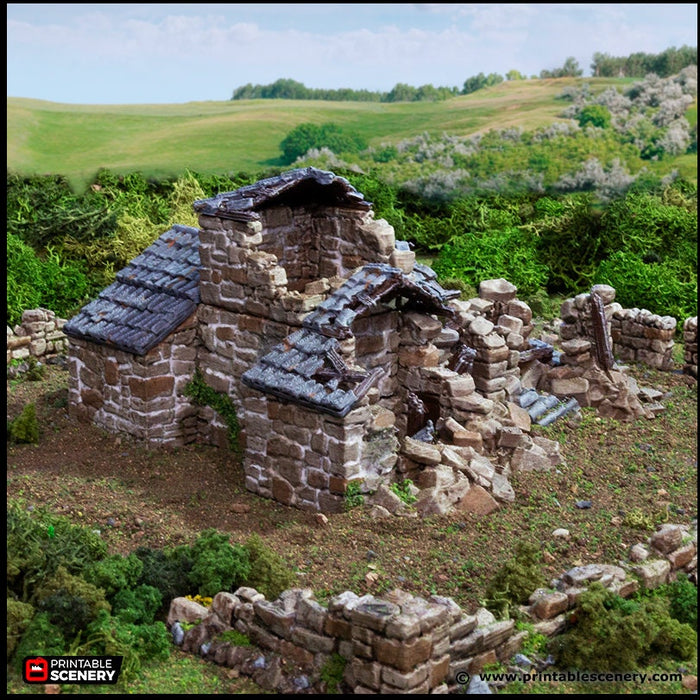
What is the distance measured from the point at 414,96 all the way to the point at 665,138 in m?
10.1

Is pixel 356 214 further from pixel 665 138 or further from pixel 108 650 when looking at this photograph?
pixel 665 138

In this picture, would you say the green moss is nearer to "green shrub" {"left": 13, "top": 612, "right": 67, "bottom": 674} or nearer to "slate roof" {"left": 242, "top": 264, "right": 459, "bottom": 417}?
"slate roof" {"left": 242, "top": 264, "right": 459, "bottom": 417}

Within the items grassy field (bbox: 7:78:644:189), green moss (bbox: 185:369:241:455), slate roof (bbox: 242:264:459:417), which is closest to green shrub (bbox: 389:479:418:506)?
slate roof (bbox: 242:264:459:417)

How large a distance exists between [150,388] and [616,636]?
24.0 ft

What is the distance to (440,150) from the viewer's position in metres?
33.1

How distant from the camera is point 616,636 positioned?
411 inches

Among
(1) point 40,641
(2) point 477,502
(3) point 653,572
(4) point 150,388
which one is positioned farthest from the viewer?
(4) point 150,388

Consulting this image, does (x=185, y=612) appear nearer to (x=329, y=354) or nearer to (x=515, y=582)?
(x=515, y=582)

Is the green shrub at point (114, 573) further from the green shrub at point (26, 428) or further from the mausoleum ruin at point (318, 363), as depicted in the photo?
the green shrub at point (26, 428)

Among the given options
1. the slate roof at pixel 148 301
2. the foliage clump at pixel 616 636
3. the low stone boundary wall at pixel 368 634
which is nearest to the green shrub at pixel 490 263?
the slate roof at pixel 148 301

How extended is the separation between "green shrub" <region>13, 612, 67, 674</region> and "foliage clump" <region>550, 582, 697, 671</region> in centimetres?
449

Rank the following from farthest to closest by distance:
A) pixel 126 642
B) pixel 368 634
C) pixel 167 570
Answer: pixel 167 570 → pixel 126 642 → pixel 368 634

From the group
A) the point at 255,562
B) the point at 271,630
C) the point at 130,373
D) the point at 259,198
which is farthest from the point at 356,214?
the point at 271,630

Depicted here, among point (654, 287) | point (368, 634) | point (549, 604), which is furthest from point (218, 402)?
point (654, 287)
